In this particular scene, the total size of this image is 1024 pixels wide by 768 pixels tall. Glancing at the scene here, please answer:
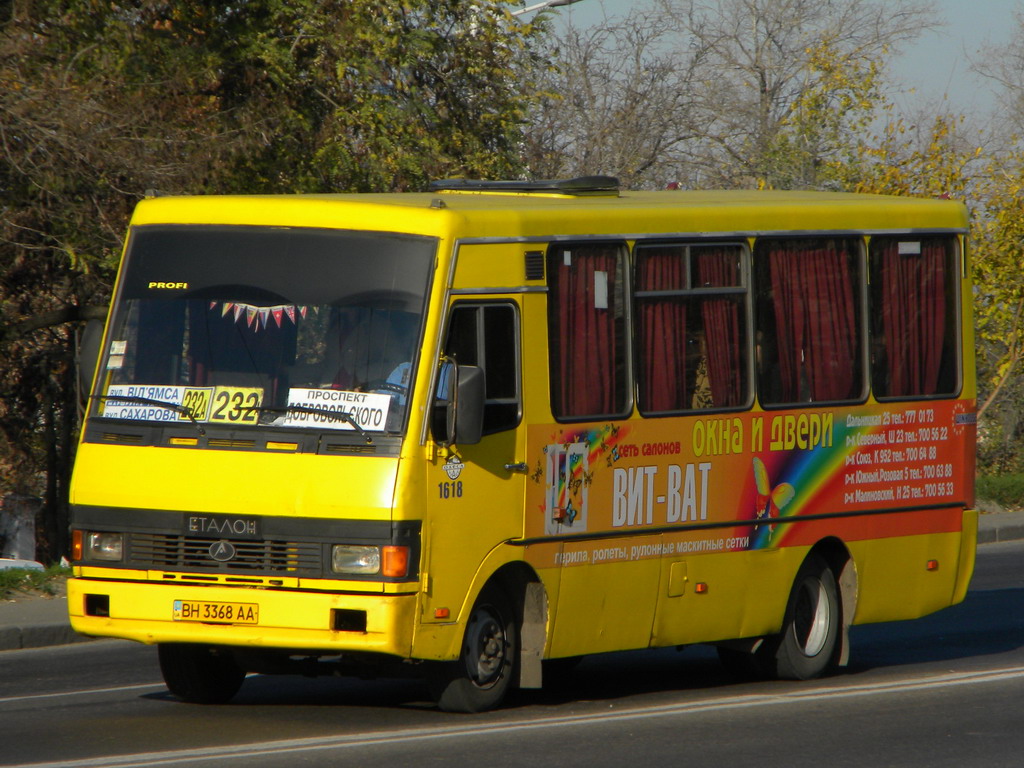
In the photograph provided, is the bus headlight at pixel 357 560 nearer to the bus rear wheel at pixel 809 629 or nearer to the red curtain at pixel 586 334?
the red curtain at pixel 586 334

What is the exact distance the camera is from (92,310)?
698 inches

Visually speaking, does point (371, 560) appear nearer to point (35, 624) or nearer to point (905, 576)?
point (905, 576)

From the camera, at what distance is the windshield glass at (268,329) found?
27.8ft

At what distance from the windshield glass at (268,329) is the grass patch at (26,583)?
5.59 metres

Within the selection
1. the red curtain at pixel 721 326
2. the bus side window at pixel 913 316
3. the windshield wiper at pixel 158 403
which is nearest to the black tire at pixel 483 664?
the windshield wiper at pixel 158 403

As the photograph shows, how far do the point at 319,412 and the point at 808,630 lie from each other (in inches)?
156

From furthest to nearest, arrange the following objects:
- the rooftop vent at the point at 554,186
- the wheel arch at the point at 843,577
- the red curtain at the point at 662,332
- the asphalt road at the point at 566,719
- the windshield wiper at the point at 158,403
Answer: the wheel arch at the point at 843,577 < the rooftop vent at the point at 554,186 < the red curtain at the point at 662,332 < the windshield wiper at the point at 158,403 < the asphalt road at the point at 566,719

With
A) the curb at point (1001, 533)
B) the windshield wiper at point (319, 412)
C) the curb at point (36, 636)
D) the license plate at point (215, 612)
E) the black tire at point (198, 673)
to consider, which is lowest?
the curb at point (1001, 533)

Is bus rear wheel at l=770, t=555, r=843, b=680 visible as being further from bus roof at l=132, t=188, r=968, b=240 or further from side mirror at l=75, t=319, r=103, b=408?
side mirror at l=75, t=319, r=103, b=408

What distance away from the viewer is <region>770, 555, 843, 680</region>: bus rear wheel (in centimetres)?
1077

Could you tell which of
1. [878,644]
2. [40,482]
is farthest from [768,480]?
[40,482]

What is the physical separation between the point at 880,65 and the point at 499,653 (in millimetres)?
22229

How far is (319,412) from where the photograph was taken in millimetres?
8453

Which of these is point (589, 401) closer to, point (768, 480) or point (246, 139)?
point (768, 480)
